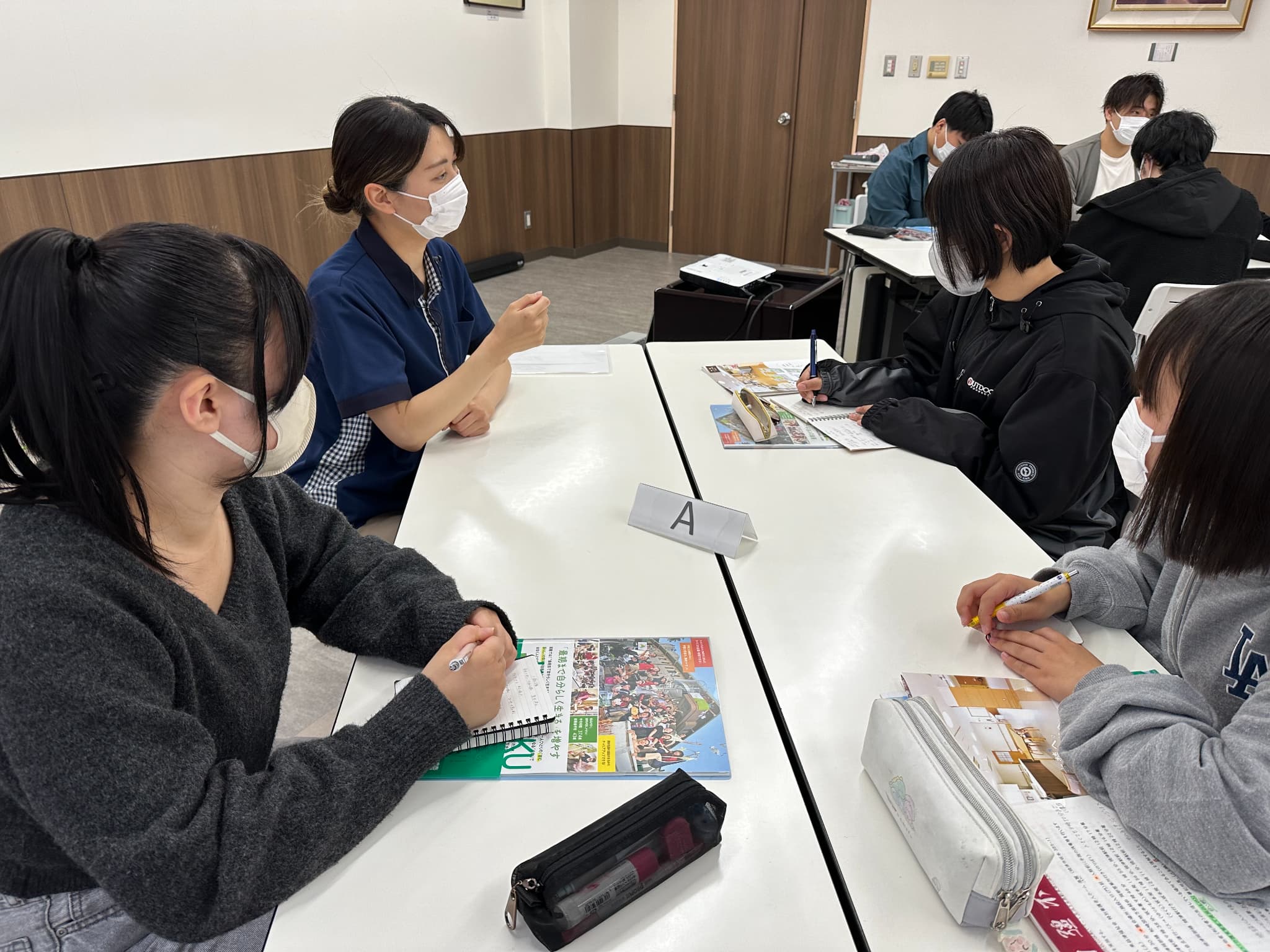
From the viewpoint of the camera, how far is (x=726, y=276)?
120 inches

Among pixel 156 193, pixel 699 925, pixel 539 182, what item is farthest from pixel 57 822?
pixel 539 182

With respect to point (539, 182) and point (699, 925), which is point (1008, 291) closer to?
point (699, 925)

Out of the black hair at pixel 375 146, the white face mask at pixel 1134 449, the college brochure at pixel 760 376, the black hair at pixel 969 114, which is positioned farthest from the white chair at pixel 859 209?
the white face mask at pixel 1134 449

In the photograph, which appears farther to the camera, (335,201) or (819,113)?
(819,113)

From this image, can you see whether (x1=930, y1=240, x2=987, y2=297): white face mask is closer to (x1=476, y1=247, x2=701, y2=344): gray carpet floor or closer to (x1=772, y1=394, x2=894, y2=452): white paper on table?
(x1=772, y1=394, x2=894, y2=452): white paper on table

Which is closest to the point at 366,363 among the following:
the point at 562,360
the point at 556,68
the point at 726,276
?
the point at 562,360

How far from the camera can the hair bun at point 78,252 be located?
68 cm

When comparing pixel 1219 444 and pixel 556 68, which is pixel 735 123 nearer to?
pixel 556 68

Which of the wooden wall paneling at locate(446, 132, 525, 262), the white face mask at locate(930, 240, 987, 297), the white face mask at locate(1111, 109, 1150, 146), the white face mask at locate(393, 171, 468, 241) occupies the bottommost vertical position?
the wooden wall paneling at locate(446, 132, 525, 262)

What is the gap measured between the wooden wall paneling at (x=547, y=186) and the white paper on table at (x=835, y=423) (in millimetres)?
4667

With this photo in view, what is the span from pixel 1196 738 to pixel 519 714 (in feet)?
2.18

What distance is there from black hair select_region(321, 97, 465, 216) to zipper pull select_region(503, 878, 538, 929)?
1450mm

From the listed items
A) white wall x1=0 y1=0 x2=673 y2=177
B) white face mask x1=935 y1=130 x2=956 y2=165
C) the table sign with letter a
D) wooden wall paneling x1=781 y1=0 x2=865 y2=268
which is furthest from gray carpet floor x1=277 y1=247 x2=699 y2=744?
the table sign with letter a

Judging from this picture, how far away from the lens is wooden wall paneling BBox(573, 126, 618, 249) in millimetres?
6324
